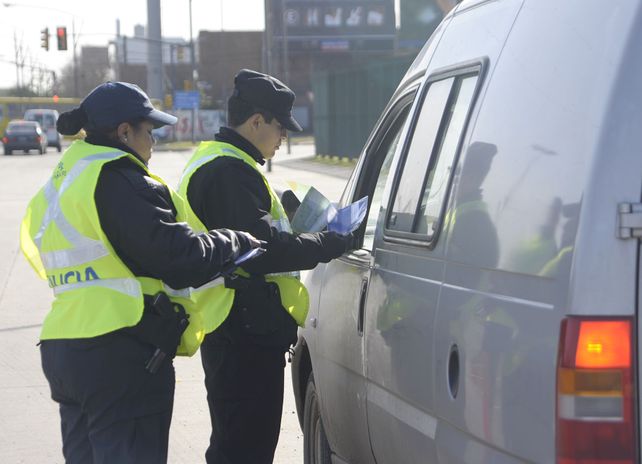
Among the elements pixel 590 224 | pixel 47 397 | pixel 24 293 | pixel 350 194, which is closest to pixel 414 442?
pixel 590 224

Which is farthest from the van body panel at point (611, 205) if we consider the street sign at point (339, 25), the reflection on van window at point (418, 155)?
the street sign at point (339, 25)

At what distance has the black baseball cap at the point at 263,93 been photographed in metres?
4.42

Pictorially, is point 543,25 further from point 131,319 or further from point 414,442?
point 131,319

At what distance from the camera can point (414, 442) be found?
10.8ft

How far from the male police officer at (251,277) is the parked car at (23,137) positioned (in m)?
51.4

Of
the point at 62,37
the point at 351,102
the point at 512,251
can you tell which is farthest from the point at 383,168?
the point at 62,37

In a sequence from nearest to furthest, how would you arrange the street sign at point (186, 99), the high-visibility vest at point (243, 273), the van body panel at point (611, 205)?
the van body panel at point (611, 205)
the high-visibility vest at point (243, 273)
the street sign at point (186, 99)

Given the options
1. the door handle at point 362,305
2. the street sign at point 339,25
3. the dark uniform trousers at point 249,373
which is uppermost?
the street sign at point 339,25

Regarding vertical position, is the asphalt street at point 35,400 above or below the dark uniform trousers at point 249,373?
below

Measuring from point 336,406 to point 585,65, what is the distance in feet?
7.05

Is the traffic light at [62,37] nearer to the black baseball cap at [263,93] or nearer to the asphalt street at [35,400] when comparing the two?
the asphalt street at [35,400]

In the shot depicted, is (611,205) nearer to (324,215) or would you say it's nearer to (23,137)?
(324,215)

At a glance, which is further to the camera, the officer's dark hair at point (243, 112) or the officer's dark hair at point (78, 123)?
the officer's dark hair at point (243, 112)

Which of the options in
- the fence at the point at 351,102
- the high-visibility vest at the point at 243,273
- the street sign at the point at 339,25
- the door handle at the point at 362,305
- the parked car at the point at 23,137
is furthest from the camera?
the street sign at the point at 339,25
